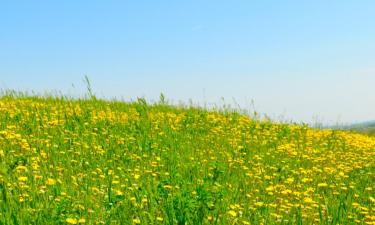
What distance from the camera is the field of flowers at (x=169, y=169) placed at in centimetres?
474

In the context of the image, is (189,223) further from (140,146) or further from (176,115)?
(176,115)

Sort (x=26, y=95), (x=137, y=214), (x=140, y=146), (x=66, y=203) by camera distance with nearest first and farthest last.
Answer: (x=66, y=203), (x=137, y=214), (x=140, y=146), (x=26, y=95)

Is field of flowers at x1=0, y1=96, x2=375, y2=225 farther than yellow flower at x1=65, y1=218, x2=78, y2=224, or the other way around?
field of flowers at x1=0, y1=96, x2=375, y2=225

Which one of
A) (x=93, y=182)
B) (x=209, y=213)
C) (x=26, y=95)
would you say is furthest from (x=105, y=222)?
(x=26, y=95)

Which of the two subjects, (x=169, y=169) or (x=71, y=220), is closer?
(x=71, y=220)

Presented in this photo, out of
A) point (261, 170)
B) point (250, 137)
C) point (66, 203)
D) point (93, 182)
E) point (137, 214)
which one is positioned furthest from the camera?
point (250, 137)

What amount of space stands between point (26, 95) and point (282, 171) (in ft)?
29.3

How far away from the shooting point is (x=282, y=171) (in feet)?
24.6

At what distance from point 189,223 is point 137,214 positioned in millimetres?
691

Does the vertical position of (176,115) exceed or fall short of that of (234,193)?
it exceeds it

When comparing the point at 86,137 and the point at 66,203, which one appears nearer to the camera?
the point at 66,203

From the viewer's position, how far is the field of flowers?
187 inches

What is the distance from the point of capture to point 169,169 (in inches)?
276

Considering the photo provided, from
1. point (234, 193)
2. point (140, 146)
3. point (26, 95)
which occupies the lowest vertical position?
point (234, 193)
